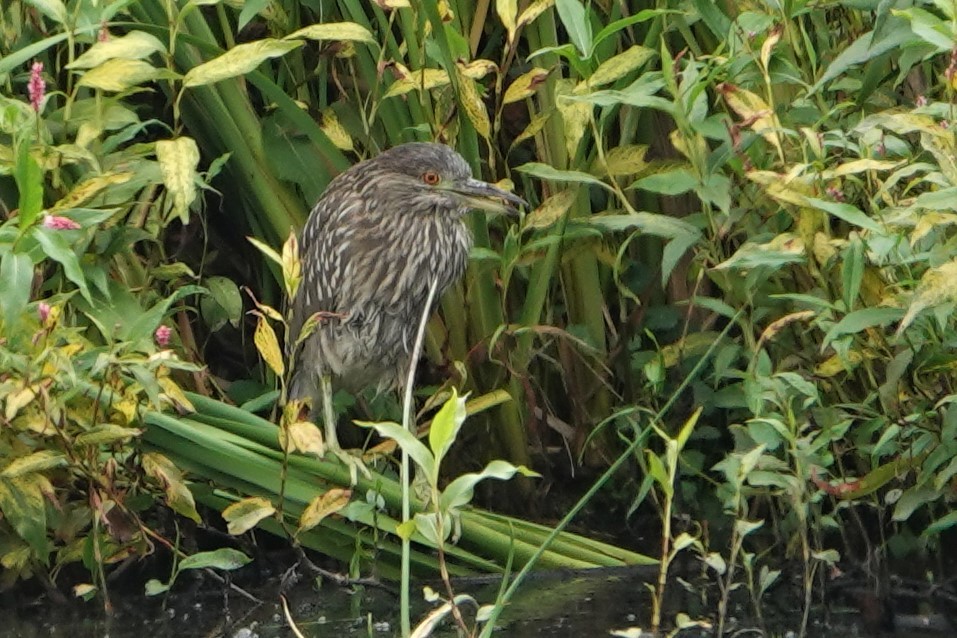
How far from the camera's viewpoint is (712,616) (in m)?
4.21

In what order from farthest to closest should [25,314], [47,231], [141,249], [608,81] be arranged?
1. [141,249]
2. [608,81]
3. [25,314]
4. [47,231]

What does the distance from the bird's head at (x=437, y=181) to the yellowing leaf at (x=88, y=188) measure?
3.04 feet

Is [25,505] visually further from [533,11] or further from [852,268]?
[852,268]

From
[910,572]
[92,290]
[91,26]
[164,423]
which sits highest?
[91,26]

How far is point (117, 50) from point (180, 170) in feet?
1.15

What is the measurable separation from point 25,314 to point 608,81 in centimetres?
160

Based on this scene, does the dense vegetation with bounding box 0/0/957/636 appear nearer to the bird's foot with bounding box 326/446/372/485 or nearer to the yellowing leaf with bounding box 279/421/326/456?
the yellowing leaf with bounding box 279/421/326/456

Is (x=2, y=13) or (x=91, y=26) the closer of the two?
(x=91, y=26)

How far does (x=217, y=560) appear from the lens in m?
4.19

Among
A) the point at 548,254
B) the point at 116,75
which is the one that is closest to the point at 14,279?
the point at 116,75

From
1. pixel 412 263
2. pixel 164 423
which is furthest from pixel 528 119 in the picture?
pixel 164 423

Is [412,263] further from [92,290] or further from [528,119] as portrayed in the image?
[92,290]

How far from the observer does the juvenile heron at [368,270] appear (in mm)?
5117

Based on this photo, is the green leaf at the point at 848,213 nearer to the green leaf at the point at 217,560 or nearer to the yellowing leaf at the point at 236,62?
the yellowing leaf at the point at 236,62
